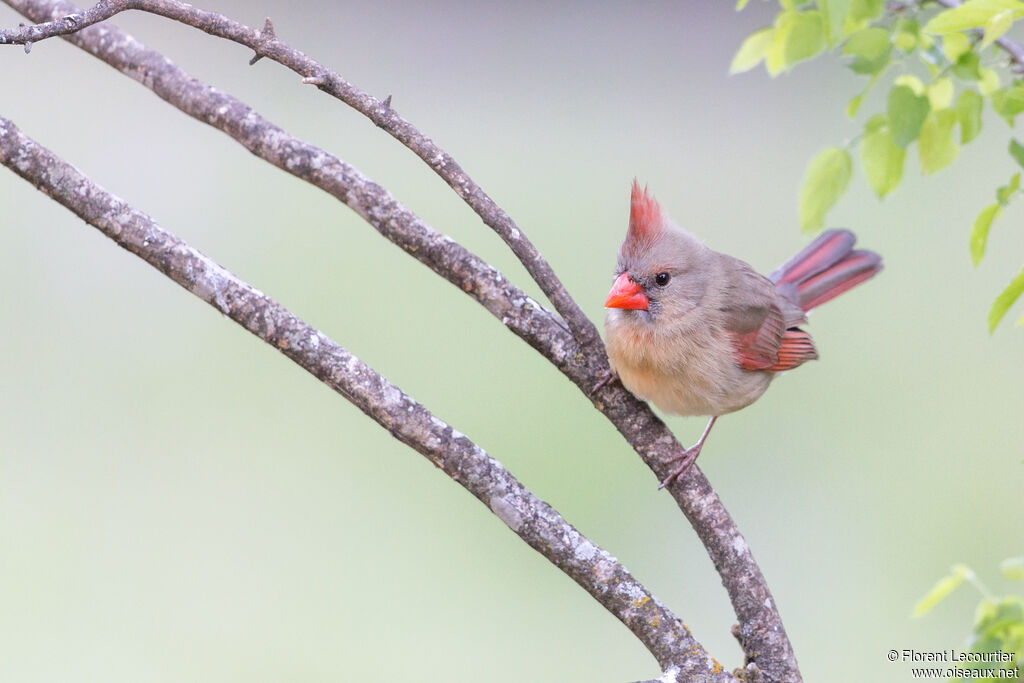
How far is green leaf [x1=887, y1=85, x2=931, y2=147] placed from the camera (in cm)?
148

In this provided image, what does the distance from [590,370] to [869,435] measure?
3.37m

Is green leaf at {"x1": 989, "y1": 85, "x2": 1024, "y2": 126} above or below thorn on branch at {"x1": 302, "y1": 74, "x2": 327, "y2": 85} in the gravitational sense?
below

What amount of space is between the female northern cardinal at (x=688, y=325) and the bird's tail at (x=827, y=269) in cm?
15

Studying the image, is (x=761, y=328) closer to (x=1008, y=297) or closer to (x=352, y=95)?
(x=1008, y=297)

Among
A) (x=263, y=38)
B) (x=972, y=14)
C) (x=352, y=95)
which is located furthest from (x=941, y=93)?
(x=263, y=38)

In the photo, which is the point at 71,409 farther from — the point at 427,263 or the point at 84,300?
the point at 427,263

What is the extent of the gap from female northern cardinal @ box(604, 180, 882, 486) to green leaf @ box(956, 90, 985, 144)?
525 mm

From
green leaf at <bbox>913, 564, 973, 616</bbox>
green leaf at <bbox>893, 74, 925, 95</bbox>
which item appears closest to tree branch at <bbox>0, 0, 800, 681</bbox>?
green leaf at <bbox>913, 564, 973, 616</bbox>

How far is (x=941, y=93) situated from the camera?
1.64 meters

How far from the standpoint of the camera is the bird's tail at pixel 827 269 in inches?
90.4

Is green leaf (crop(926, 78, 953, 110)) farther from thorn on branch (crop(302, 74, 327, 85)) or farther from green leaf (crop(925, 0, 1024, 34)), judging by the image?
thorn on branch (crop(302, 74, 327, 85))

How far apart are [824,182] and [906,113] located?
172mm

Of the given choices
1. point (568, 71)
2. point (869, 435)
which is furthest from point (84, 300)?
point (869, 435)

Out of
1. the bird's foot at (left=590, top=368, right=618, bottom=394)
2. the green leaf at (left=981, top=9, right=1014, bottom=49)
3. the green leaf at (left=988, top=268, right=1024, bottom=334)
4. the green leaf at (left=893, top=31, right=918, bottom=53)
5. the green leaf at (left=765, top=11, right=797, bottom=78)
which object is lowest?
the green leaf at (left=988, top=268, right=1024, bottom=334)
